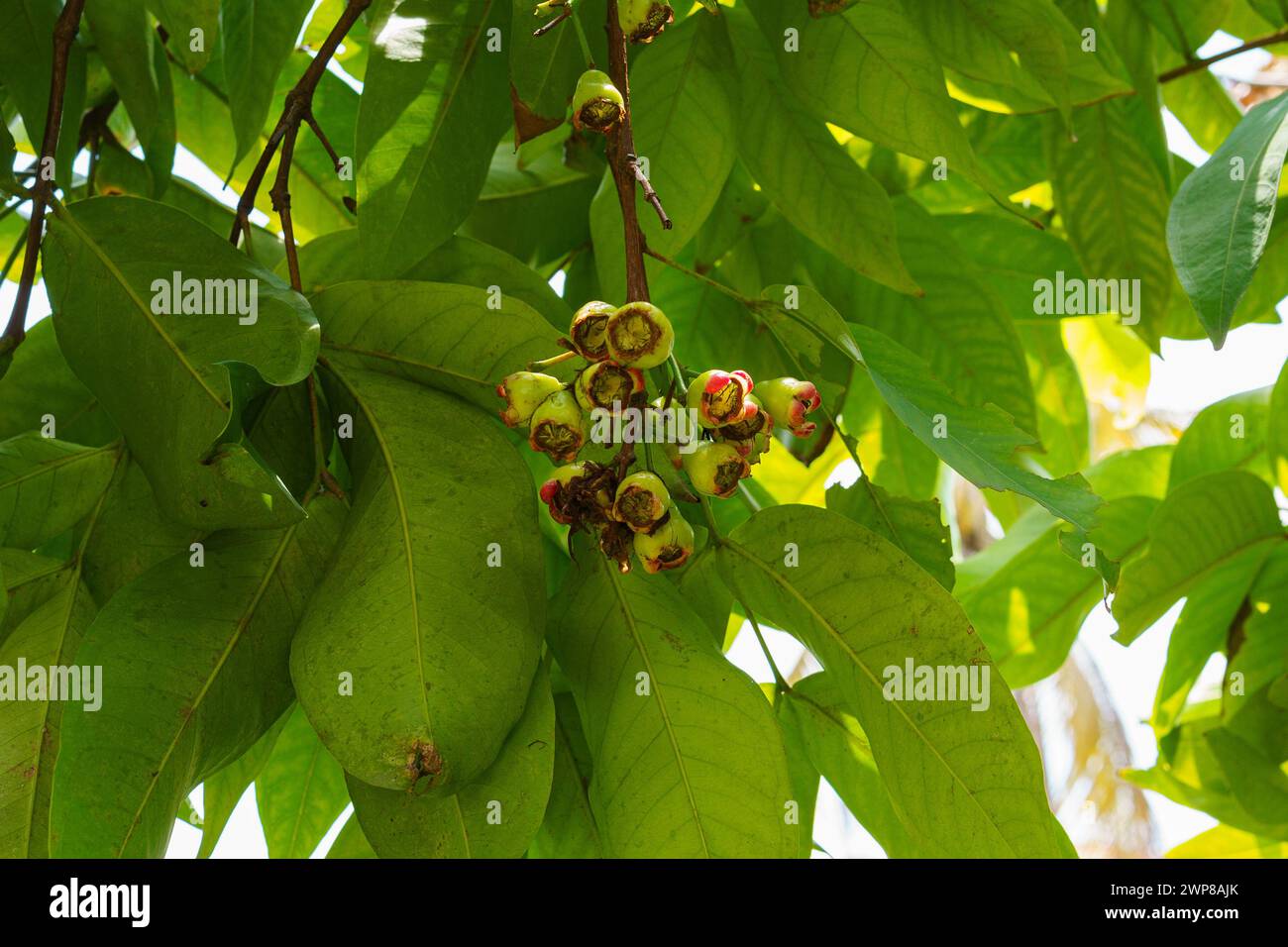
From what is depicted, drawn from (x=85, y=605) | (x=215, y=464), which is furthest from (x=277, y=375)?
(x=85, y=605)

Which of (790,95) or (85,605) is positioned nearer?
(85,605)

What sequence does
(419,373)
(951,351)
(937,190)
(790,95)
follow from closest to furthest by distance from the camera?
1. (419,373)
2. (790,95)
3. (951,351)
4. (937,190)

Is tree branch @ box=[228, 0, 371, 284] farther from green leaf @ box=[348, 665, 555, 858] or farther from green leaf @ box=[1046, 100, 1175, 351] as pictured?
green leaf @ box=[1046, 100, 1175, 351]

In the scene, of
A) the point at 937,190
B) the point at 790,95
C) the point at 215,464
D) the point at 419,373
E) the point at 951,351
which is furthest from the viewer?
the point at 937,190

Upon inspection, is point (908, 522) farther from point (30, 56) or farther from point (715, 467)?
point (30, 56)

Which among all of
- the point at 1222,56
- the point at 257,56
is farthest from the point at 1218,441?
the point at 257,56

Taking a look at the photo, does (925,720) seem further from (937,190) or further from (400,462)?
(937,190)

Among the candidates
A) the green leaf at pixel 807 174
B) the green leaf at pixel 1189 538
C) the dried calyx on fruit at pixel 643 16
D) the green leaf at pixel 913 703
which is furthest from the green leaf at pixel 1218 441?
the dried calyx on fruit at pixel 643 16

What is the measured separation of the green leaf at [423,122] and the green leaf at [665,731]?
191 mm

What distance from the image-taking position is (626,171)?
0.49 m

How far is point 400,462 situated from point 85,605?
6.5 inches

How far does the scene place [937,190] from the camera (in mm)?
966

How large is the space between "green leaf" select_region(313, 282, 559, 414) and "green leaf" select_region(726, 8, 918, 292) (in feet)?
0.70

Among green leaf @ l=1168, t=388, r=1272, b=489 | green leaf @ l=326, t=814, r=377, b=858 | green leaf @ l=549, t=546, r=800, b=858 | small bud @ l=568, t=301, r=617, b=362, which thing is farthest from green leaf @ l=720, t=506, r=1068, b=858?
green leaf @ l=1168, t=388, r=1272, b=489
